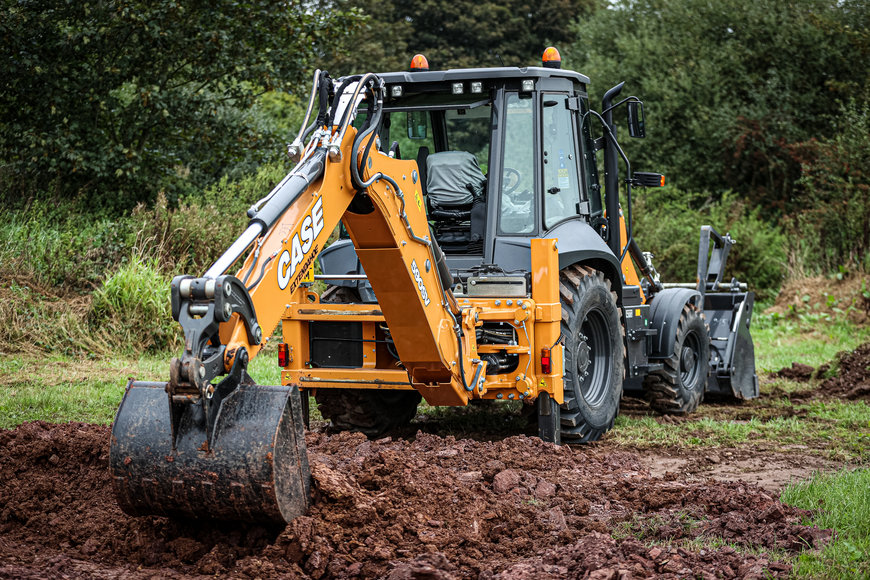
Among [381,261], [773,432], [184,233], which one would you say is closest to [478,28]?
[184,233]

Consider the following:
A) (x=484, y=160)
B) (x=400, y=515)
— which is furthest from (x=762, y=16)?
(x=400, y=515)

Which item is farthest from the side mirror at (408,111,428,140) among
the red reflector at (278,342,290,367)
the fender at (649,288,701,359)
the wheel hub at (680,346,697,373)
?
the wheel hub at (680,346,697,373)

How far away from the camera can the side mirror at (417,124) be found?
24.7 ft

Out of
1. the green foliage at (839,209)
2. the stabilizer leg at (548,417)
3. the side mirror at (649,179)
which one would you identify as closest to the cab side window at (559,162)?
the side mirror at (649,179)

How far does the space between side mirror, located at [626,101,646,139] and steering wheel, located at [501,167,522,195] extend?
3.31 ft

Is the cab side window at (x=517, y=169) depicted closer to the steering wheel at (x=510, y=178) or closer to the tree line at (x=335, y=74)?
the steering wheel at (x=510, y=178)

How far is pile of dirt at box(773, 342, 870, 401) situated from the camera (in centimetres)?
943

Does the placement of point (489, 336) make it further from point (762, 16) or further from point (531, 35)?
point (531, 35)

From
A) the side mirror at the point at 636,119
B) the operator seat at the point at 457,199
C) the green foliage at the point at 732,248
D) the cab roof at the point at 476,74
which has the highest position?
the cab roof at the point at 476,74

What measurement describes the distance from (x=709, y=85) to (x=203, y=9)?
475 inches

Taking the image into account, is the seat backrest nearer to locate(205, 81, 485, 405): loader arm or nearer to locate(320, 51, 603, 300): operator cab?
locate(320, 51, 603, 300): operator cab

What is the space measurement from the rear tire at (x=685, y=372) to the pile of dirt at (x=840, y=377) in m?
1.09

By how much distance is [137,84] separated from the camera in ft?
44.5

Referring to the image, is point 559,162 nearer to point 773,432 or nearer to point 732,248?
point 773,432
